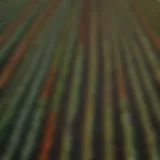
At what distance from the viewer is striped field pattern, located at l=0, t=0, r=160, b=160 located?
0.48 meters

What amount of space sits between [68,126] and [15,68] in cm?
17

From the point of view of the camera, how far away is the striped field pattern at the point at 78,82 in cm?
48

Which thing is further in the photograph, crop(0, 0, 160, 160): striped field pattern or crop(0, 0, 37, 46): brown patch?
crop(0, 0, 37, 46): brown patch

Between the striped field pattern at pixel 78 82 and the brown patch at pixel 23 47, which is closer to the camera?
the striped field pattern at pixel 78 82

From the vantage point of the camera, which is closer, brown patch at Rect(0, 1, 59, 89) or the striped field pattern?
the striped field pattern

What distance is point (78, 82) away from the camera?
0.59m

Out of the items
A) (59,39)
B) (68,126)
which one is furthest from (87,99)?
(59,39)

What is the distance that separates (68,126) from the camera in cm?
51

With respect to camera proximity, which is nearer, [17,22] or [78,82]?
[78,82]

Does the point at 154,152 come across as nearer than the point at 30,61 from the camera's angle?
Yes

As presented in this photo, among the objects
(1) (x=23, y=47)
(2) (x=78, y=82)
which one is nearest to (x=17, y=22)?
(1) (x=23, y=47)

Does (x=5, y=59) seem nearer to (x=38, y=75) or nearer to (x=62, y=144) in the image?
(x=38, y=75)

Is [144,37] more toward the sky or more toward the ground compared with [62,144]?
more toward the sky

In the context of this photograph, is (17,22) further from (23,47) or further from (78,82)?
(78,82)
